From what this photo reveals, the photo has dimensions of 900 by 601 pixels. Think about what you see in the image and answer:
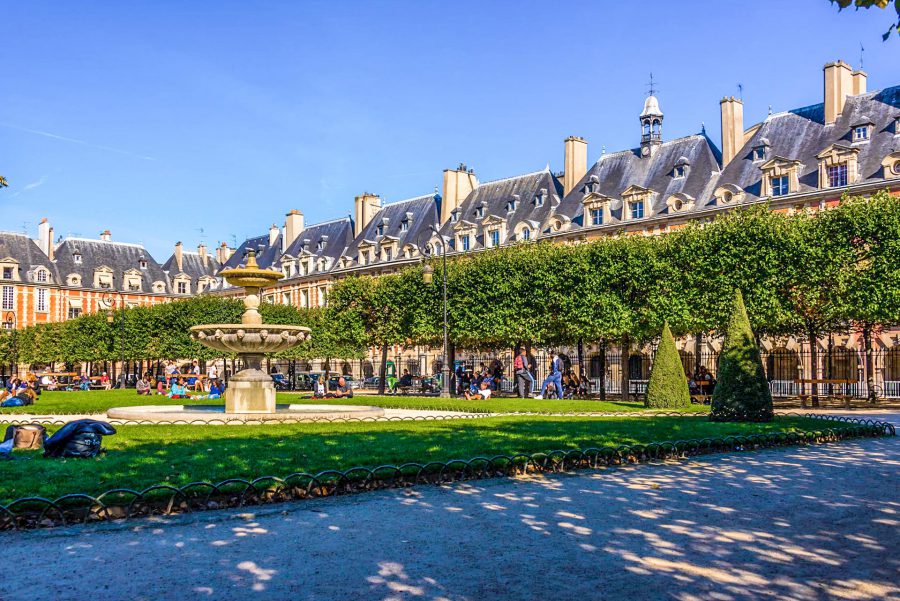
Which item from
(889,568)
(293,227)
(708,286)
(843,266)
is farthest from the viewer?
(293,227)

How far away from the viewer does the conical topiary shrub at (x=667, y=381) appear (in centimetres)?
2091

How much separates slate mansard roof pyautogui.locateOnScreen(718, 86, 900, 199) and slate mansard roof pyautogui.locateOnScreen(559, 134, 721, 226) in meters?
1.41

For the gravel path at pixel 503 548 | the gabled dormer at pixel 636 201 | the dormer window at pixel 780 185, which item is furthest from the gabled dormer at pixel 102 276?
the gravel path at pixel 503 548

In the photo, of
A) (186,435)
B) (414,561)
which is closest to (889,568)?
(414,561)

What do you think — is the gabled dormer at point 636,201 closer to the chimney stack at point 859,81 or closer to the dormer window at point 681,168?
the dormer window at point 681,168

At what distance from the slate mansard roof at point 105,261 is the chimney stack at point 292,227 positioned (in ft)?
47.7

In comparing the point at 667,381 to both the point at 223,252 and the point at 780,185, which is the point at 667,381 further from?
the point at 223,252

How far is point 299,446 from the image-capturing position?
35.9 feet

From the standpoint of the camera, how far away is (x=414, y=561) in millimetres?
5562

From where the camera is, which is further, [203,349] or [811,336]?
[203,349]

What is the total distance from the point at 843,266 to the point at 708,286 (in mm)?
4355

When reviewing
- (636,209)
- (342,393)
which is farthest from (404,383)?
(636,209)

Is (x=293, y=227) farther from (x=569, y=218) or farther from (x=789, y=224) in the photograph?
(x=789, y=224)

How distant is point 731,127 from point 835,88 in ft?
16.8
